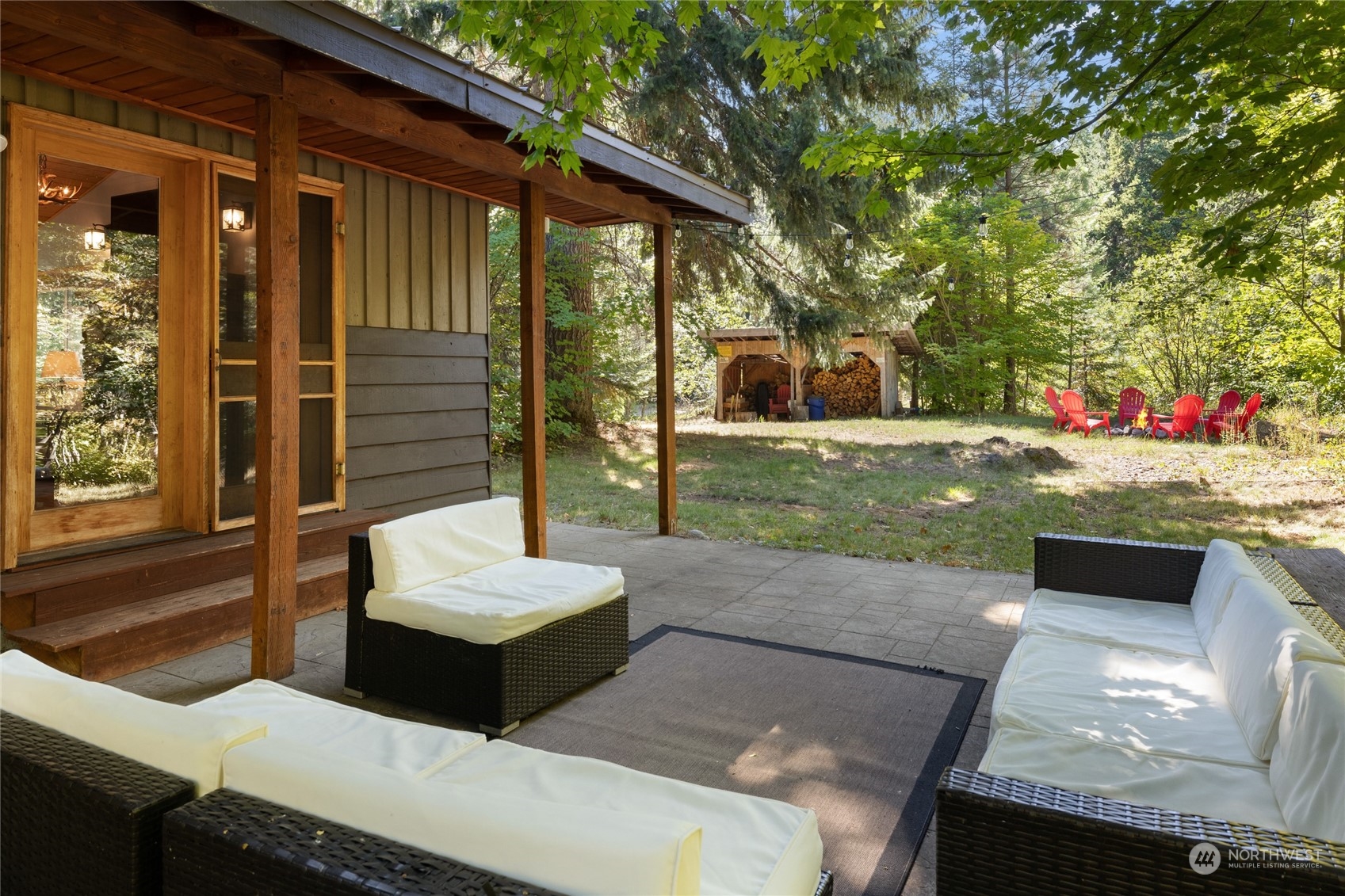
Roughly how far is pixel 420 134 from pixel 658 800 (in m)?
3.62

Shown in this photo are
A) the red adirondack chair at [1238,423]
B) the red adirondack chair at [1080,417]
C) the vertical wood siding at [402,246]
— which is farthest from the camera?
the red adirondack chair at [1080,417]

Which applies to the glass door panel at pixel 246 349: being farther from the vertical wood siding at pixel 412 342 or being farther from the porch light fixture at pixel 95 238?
the porch light fixture at pixel 95 238

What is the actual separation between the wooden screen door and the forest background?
2.02m

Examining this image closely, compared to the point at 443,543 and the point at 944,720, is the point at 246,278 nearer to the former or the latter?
the point at 443,543

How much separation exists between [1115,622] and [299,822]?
2842mm

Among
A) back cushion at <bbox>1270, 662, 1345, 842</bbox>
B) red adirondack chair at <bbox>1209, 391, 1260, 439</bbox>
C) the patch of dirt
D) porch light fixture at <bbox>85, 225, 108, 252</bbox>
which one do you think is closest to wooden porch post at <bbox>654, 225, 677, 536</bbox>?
porch light fixture at <bbox>85, 225, 108, 252</bbox>

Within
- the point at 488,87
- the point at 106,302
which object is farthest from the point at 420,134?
the point at 106,302

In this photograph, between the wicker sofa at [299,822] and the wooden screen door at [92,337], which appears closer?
the wicker sofa at [299,822]

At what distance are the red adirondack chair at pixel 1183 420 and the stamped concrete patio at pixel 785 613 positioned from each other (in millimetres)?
9061

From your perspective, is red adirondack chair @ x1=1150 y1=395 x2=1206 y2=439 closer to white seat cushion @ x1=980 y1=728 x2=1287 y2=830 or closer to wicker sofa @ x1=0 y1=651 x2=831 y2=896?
white seat cushion @ x1=980 y1=728 x2=1287 y2=830

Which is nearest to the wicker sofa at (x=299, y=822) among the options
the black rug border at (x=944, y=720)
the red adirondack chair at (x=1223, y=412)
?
the black rug border at (x=944, y=720)

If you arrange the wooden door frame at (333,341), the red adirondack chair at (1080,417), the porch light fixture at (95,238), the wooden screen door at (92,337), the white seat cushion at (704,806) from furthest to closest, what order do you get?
the red adirondack chair at (1080,417)
the wooden door frame at (333,341)
the porch light fixture at (95,238)
the wooden screen door at (92,337)
the white seat cushion at (704,806)

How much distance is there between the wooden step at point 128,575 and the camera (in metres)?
3.48

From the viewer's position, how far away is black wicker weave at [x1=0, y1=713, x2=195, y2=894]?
1.24 meters
